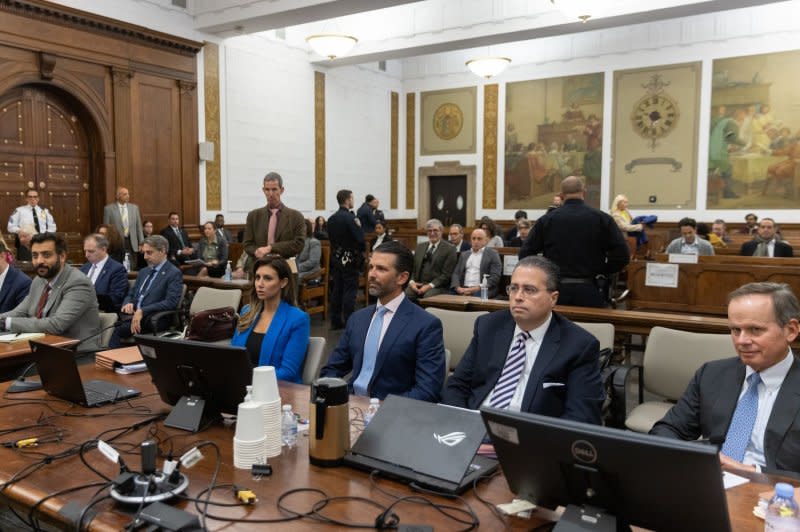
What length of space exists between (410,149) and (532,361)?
545 inches

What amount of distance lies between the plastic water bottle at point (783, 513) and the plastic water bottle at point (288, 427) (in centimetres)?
134

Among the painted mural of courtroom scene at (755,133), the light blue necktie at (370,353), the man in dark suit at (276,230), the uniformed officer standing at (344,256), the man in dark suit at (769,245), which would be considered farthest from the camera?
the painted mural of courtroom scene at (755,133)

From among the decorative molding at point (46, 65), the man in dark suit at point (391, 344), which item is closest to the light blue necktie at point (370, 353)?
the man in dark suit at point (391, 344)

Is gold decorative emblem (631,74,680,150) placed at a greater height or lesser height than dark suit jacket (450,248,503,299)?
greater

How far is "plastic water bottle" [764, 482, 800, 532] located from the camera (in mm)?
1451

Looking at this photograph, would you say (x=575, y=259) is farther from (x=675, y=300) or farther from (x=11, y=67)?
(x=11, y=67)

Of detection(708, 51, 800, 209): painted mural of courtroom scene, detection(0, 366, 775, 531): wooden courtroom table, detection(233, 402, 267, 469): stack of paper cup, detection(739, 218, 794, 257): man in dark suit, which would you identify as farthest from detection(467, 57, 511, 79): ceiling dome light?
detection(233, 402, 267, 469): stack of paper cup

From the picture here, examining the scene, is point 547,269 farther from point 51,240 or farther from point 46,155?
point 46,155

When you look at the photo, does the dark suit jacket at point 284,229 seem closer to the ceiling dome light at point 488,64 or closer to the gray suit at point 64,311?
the gray suit at point 64,311

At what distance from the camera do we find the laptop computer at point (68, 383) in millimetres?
2459

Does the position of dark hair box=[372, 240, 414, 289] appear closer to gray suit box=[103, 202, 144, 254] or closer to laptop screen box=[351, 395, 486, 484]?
laptop screen box=[351, 395, 486, 484]

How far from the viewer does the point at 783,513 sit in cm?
148

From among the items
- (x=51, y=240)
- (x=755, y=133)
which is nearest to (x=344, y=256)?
(x=51, y=240)

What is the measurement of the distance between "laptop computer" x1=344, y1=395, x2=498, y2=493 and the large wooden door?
857 cm
